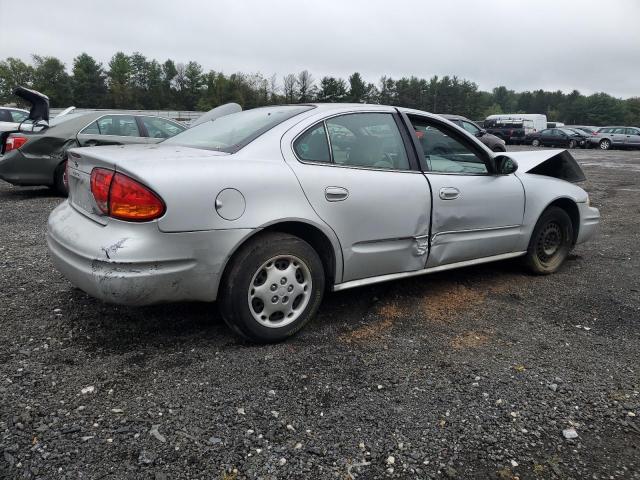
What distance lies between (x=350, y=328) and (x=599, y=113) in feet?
378

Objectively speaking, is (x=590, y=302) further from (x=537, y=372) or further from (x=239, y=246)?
(x=239, y=246)

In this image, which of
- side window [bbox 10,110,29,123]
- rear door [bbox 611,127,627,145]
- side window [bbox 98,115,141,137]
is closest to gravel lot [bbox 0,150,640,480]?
side window [bbox 98,115,141,137]

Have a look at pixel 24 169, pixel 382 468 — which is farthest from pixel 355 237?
pixel 24 169

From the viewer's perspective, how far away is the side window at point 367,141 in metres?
3.24

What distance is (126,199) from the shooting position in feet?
8.39

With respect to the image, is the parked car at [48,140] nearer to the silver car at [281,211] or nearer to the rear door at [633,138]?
the silver car at [281,211]

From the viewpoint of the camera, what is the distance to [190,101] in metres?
85.7

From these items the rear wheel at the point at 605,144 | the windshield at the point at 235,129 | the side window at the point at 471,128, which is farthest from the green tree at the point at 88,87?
the windshield at the point at 235,129

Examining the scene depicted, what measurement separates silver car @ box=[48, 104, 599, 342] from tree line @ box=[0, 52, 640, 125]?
216 feet

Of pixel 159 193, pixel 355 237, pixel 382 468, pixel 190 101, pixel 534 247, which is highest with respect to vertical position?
pixel 190 101

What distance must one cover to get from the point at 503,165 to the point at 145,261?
2.93 meters

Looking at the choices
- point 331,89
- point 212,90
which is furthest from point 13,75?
point 331,89

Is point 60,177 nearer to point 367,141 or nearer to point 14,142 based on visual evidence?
point 14,142

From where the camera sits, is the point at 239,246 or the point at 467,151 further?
the point at 467,151
